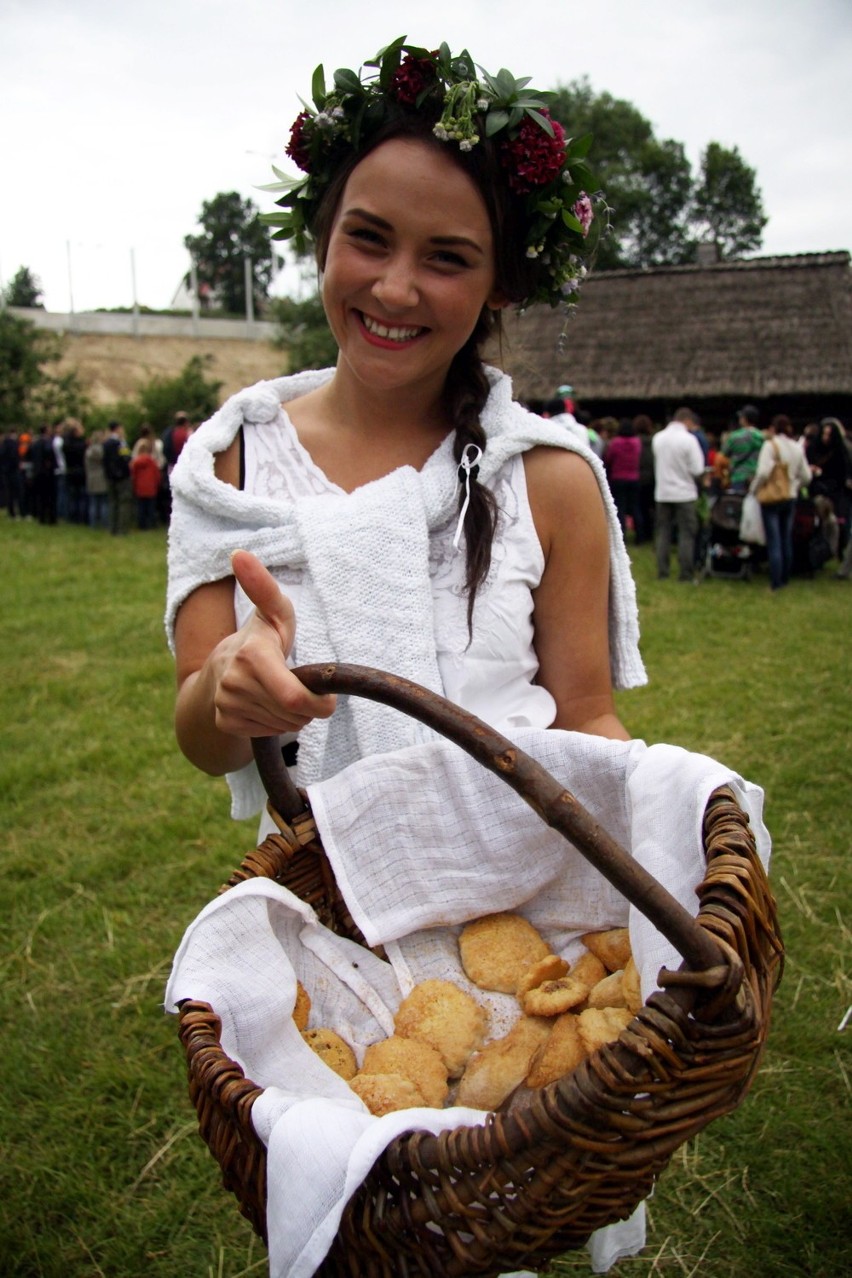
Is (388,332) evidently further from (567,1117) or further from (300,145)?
(567,1117)

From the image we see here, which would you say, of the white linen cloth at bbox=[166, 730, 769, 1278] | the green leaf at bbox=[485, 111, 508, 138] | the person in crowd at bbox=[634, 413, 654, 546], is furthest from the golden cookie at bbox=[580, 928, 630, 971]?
the person in crowd at bbox=[634, 413, 654, 546]

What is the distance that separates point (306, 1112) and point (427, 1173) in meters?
0.14

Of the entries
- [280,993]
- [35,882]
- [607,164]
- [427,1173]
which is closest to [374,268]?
[280,993]

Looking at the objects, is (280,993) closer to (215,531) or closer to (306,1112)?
(306,1112)

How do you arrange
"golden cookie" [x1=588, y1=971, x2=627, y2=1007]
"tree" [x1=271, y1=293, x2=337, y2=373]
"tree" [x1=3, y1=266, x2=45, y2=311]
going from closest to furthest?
"golden cookie" [x1=588, y1=971, x2=627, y2=1007] → "tree" [x1=271, y1=293, x2=337, y2=373] → "tree" [x1=3, y1=266, x2=45, y2=311]

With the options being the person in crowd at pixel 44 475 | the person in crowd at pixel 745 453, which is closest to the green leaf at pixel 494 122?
the person in crowd at pixel 745 453

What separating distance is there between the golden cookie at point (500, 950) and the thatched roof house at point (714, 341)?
51.2ft

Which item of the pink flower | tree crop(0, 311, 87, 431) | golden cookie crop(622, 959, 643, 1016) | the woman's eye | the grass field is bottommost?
the grass field

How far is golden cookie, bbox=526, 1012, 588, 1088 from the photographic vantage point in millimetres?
1244

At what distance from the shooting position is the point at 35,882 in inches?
142

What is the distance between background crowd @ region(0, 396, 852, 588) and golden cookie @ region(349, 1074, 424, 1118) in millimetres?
4679

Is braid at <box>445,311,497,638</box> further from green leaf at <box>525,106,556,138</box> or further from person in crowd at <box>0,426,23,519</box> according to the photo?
person in crowd at <box>0,426,23,519</box>

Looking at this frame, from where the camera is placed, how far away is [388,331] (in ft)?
4.93

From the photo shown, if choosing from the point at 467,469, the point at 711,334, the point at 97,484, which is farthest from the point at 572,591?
the point at 711,334
